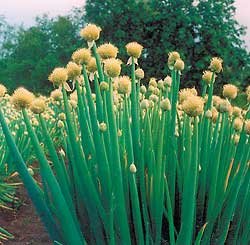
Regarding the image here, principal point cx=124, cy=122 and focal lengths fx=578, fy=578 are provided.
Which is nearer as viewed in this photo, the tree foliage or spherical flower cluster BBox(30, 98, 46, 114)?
spherical flower cluster BBox(30, 98, 46, 114)

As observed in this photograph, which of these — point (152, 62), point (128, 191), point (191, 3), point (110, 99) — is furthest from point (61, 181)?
point (191, 3)

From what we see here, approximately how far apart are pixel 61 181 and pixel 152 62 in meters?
13.9

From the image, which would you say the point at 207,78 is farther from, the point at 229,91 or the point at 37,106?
the point at 37,106

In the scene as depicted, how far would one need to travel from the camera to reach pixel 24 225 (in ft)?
12.4

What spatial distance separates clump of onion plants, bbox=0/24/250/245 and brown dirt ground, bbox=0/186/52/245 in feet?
5.42

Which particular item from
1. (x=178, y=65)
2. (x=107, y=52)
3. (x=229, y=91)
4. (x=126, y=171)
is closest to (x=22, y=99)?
(x=107, y=52)

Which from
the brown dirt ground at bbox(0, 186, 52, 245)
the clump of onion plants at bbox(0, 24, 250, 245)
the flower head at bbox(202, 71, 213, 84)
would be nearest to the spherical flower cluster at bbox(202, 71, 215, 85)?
the flower head at bbox(202, 71, 213, 84)

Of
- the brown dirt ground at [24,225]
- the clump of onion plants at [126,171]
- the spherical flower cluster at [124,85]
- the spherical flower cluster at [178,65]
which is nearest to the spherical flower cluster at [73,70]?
the clump of onion plants at [126,171]

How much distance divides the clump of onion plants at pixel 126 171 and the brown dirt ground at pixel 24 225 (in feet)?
5.42

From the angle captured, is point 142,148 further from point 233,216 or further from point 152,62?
point 152,62

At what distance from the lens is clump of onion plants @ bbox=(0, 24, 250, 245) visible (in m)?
1.60

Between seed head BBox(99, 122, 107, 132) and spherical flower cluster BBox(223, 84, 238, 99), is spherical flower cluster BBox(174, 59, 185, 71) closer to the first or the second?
spherical flower cluster BBox(223, 84, 238, 99)

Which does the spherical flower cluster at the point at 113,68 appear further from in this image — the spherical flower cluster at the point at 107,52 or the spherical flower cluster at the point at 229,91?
the spherical flower cluster at the point at 229,91

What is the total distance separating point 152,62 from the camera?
1552 cm
